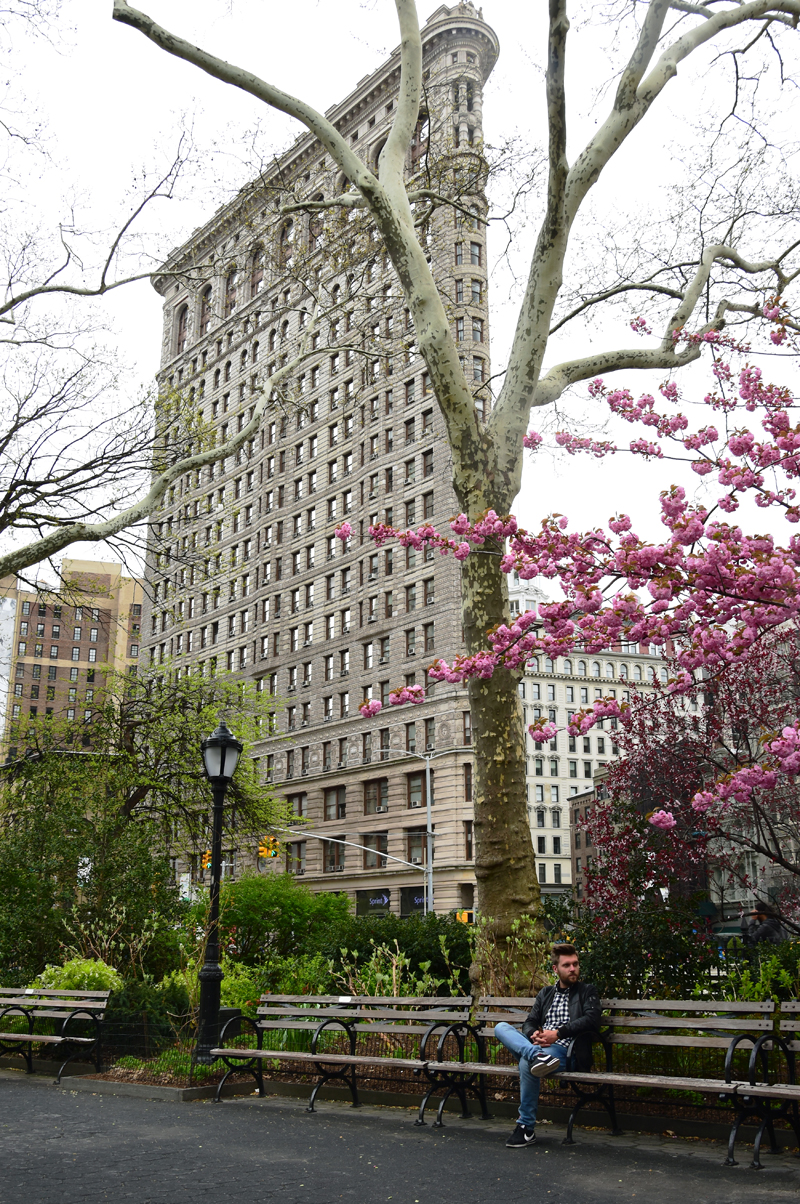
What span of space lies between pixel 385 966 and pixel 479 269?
159ft

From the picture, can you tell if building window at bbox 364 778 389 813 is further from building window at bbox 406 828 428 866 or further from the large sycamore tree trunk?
the large sycamore tree trunk

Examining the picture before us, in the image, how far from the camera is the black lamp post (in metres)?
10.7

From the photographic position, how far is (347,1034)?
1026cm

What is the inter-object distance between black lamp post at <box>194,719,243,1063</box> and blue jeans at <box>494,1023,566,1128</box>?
4.05m

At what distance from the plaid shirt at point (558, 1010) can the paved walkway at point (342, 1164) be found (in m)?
0.74

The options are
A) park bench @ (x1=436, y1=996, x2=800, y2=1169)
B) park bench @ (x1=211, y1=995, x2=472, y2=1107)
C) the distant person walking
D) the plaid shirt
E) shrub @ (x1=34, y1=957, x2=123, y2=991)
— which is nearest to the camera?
park bench @ (x1=436, y1=996, x2=800, y2=1169)

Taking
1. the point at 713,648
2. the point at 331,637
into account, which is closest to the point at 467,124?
the point at 331,637

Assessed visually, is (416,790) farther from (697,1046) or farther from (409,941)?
(697,1046)

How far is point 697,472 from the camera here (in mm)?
12047

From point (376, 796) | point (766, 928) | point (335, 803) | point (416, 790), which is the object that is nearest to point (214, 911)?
point (766, 928)

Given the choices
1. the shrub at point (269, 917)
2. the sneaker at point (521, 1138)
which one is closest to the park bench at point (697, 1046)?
the sneaker at point (521, 1138)

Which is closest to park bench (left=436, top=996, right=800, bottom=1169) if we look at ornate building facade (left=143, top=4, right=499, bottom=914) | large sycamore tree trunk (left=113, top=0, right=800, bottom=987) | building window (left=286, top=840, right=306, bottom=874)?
large sycamore tree trunk (left=113, top=0, right=800, bottom=987)

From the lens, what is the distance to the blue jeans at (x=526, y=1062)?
7.04 meters

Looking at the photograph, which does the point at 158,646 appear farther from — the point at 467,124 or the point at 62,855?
the point at 62,855
